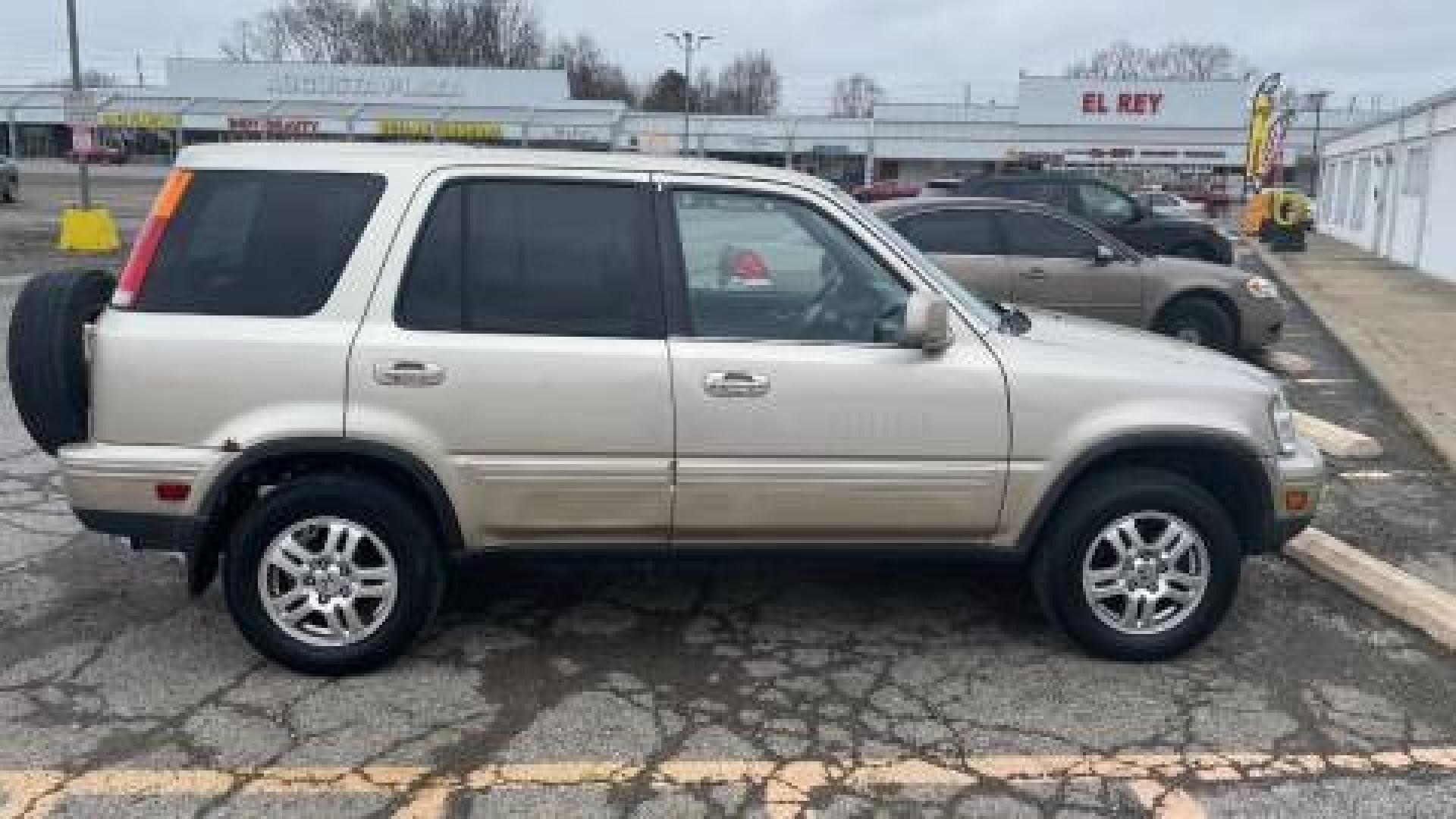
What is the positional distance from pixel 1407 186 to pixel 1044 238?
55.8 feet

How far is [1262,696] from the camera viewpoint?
13.9 feet

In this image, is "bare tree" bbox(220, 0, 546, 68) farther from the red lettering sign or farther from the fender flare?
the fender flare

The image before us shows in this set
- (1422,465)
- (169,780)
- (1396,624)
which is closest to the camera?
(169,780)

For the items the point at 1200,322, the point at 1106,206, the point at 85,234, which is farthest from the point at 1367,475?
the point at 85,234

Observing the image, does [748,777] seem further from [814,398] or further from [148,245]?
[148,245]

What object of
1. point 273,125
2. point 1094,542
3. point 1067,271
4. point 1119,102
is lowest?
point 1094,542

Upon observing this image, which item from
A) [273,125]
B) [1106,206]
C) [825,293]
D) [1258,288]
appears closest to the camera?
[825,293]

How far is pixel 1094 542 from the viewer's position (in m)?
4.32

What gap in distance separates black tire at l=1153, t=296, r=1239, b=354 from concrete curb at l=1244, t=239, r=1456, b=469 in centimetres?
124

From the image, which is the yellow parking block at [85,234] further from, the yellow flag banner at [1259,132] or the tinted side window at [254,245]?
the yellow flag banner at [1259,132]

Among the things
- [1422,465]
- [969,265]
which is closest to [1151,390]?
[1422,465]

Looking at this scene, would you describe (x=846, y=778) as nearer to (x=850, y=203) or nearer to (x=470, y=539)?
(x=470, y=539)

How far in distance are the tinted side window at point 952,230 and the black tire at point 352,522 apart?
712 centimetres

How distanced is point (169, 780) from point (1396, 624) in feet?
14.8
